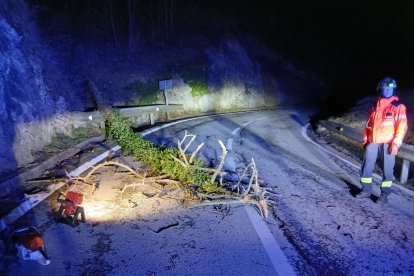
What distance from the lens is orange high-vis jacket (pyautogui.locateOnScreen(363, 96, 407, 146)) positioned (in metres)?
5.56

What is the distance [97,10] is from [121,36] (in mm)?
2107

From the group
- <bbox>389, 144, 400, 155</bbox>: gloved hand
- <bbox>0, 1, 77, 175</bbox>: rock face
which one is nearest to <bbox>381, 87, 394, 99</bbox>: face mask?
<bbox>389, 144, 400, 155</bbox>: gloved hand

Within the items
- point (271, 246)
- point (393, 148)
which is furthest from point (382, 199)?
point (271, 246)

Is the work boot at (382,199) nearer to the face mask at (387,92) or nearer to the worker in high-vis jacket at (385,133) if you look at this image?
the worker in high-vis jacket at (385,133)

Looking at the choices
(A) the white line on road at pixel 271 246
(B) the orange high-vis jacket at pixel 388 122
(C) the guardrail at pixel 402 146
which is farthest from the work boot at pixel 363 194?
(A) the white line on road at pixel 271 246

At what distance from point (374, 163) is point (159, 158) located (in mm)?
4423

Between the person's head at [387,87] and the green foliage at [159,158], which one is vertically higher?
the person's head at [387,87]

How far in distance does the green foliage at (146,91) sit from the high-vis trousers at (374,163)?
14286mm

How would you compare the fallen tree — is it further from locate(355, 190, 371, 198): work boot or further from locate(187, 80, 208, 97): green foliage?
locate(187, 80, 208, 97): green foliage

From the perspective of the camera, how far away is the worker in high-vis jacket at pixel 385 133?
5.59 meters

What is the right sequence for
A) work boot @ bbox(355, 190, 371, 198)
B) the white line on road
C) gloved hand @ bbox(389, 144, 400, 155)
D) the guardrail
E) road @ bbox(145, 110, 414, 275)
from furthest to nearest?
the guardrail, work boot @ bbox(355, 190, 371, 198), gloved hand @ bbox(389, 144, 400, 155), road @ bbox(145, 110, 414, 275), the white line on road

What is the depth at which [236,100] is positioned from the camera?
84.1 ft

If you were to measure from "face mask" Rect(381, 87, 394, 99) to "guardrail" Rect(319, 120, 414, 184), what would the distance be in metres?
2.02

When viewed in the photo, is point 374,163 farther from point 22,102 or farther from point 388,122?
point 22,102
